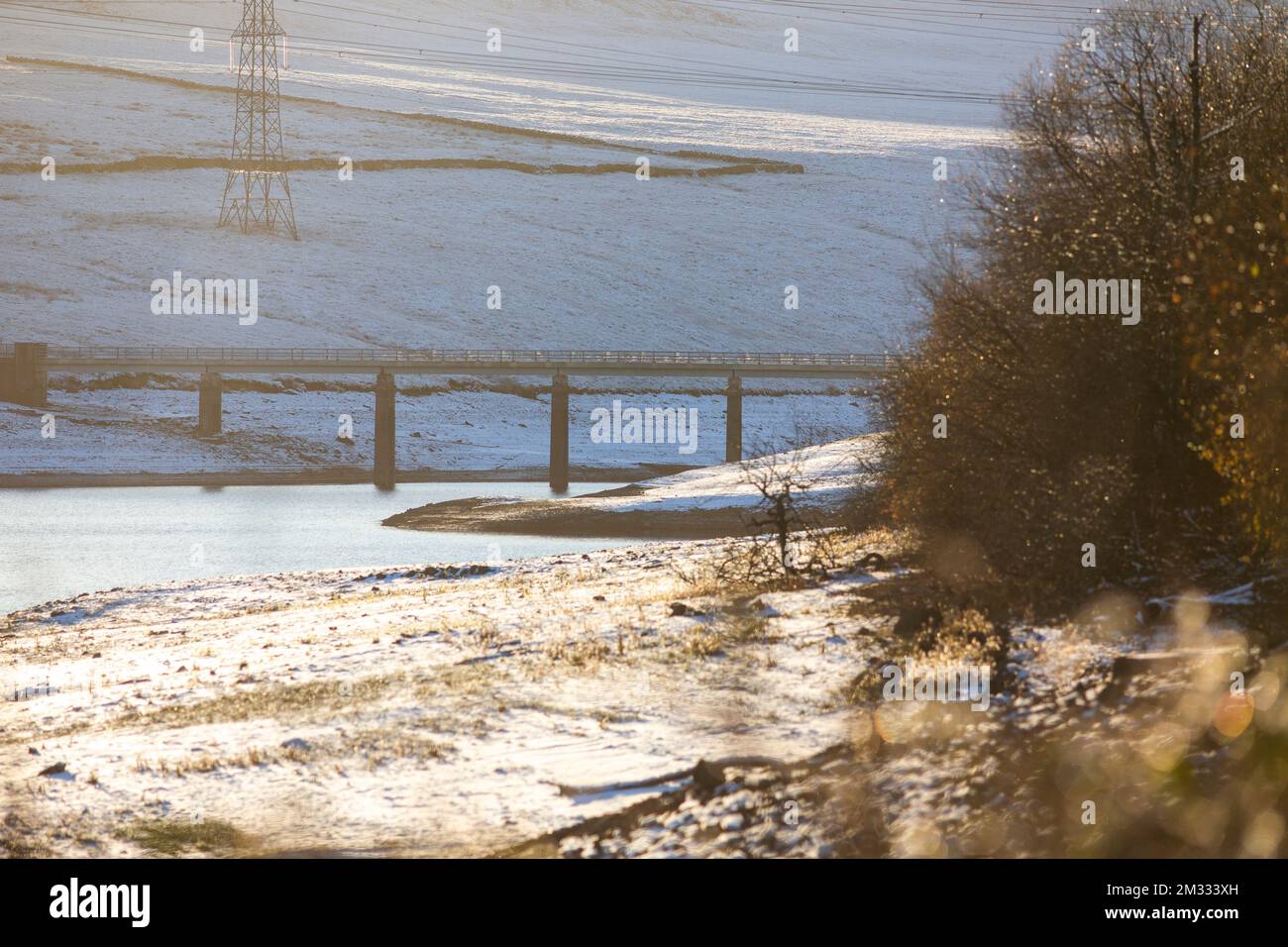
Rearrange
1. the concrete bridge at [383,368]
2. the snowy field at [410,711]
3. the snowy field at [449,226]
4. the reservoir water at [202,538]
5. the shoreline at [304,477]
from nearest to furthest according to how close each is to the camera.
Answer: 1. the snowy field at [410,711]
2. the reservoir water at [202,538]
3. the shoreline at [304,477]
4. the concrete bridge at [383,368]
5. the snowy field at [449,226]

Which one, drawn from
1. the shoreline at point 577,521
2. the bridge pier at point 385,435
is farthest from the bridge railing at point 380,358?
the shoreline at point 577,521

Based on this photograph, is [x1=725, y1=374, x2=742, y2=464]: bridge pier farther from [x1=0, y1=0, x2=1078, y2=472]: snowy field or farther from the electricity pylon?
the electricity pylon

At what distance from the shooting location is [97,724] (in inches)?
804

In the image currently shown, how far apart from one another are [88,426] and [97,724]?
232ft

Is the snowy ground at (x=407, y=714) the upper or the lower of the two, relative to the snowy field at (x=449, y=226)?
lower

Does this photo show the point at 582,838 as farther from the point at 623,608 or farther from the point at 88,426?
the point at 88,426

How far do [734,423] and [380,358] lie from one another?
73.9 feet

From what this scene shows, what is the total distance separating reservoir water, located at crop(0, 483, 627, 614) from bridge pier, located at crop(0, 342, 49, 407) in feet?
60.2

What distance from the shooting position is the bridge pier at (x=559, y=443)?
83.4m

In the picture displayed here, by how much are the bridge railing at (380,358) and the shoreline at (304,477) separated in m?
8.10

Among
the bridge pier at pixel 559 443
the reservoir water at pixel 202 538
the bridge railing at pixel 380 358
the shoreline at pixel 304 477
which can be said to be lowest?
the reservoir water at pixel 202 538

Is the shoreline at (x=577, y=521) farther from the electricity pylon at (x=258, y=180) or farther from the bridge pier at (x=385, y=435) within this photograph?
the electricity pylon at (x=258, y=180)

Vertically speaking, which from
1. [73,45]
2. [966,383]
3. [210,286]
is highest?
[73,45]
